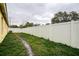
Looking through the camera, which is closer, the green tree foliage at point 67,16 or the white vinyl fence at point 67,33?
the white vinyl fence at point 67,33

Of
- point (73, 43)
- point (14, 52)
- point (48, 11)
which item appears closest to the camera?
point (14, 52)

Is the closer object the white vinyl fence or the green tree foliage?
the white vinyl fence

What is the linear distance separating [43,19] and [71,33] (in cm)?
290

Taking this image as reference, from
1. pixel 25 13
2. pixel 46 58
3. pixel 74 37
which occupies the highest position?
pixel 25 13

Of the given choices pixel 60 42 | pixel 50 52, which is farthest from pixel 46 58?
pixel 60 42

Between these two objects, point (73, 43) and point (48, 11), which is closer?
point (73, 43)

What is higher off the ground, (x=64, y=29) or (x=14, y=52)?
(x=64, y=29)

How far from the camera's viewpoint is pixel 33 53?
Answer: 5.60 metres

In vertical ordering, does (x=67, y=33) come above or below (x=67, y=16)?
above

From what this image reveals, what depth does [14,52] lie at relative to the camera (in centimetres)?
563

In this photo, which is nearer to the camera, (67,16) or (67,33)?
(67,33)

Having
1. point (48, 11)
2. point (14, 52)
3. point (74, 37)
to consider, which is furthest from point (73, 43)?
point (48, 11)

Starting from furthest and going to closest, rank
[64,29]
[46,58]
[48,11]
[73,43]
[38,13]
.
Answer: [38,13], [48,11], [64,29], [73,43], [46,58]

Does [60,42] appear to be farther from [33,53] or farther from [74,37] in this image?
[33,53]
